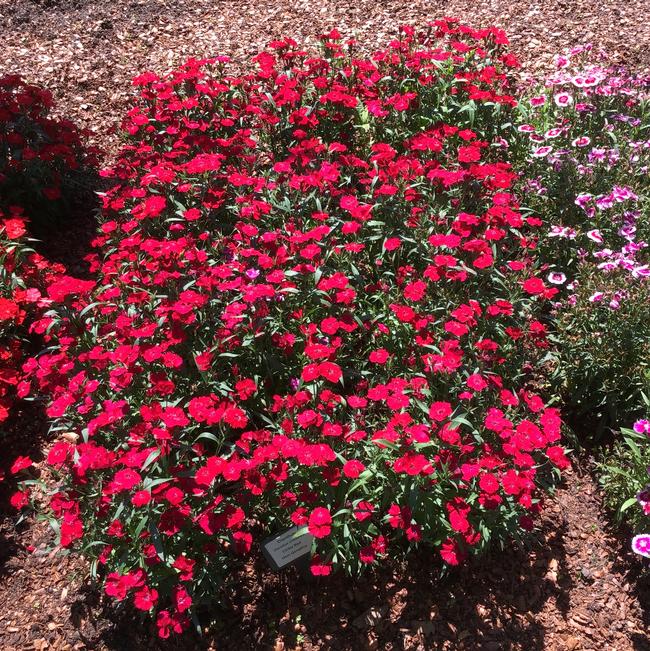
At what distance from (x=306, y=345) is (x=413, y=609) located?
1.59 metres

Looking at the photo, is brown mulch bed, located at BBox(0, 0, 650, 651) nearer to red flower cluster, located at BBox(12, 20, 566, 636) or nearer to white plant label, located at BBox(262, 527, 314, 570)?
red flower cluster, located at BBox(12, 20, 566, 636)

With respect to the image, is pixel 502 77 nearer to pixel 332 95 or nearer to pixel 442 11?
pixel 332 95

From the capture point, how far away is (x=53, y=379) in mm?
3645

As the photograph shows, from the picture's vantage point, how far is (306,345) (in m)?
3.71

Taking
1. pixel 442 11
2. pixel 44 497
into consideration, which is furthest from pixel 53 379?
pixel 442 11

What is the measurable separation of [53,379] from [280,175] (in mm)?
2257

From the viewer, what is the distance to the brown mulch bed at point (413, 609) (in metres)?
3.33

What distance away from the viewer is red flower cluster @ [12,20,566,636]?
3.06m

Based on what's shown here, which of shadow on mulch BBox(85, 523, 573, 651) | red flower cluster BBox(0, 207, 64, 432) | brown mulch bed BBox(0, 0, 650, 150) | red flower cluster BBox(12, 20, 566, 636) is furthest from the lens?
brown mulch bed BBox(0, 0, 650, 150)

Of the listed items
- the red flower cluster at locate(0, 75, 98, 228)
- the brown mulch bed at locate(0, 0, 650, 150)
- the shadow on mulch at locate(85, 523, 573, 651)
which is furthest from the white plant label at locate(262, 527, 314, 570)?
the brown mulch bed at locate(0, 0, 650, 150)

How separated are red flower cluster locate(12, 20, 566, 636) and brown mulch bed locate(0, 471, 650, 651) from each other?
235 mm

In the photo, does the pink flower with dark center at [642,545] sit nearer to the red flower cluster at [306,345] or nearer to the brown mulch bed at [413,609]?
the brown mulch bed at [413,609]

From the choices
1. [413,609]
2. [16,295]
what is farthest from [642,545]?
[16,295]

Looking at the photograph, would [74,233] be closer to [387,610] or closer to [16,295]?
[16,295]
